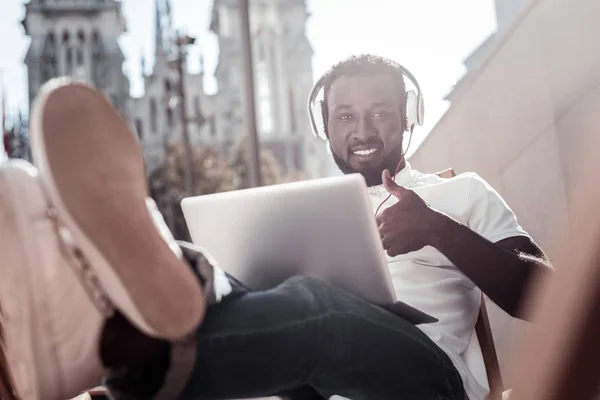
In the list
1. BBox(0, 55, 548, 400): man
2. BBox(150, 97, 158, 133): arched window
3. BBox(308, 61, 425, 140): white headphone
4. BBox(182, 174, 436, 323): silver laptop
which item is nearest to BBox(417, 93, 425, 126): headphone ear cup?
BBox(308, 61, 425, 140): white headphone

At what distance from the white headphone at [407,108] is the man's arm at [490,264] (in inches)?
24.6

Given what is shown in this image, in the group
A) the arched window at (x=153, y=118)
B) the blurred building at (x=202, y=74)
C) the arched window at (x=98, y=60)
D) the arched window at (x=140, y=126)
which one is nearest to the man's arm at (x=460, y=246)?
the blurred building at (x=202, y=74)

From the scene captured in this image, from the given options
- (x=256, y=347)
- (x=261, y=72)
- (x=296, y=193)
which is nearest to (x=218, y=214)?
(x=296, y=193)

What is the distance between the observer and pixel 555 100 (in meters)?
2.72

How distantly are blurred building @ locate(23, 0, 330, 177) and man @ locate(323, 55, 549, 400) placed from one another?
37765 mm

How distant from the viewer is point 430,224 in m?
1.48

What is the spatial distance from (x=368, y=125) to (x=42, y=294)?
128cm

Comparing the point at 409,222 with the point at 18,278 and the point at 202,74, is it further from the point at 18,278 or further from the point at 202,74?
the point at 202,74

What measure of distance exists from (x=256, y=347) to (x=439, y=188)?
949 millimetres

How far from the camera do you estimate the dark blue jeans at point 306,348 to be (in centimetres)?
103

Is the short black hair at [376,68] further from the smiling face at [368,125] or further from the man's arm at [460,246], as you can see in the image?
the man's arm at [460,246]

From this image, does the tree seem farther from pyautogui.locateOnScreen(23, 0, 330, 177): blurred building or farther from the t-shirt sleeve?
the t-shirt sleeve

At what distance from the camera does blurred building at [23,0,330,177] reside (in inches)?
1577

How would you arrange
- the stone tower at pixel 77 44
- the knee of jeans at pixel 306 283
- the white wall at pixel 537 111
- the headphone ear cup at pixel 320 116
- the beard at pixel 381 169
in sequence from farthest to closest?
the stone tower at pixel 77 44
the white wall at pixel 537 111
the headphone ear cup at pixel 320 116
the beard at pixel 381 169
the knee of jeans at pixel 306 283
